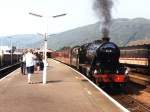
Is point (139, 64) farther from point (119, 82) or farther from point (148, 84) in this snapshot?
point (119, 82)

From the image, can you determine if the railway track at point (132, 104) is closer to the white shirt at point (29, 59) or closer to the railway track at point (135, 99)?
the railway track at point (135, 99)

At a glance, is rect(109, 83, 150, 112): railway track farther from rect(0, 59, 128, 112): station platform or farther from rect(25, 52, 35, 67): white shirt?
rect(25, 52, 35, 67): white shirt

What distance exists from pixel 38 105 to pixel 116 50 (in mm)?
13048

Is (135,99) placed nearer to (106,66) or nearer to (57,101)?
(106,66)

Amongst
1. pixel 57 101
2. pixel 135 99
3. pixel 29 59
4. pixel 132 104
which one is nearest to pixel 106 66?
pixel 135 99

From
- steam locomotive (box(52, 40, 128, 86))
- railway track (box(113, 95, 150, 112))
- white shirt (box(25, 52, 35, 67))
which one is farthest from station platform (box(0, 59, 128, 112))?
steam locomotive (box(52, 40, 128, 86))

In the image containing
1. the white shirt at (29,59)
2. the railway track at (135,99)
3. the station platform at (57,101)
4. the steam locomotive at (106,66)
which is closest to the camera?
the station platform at (57,101)

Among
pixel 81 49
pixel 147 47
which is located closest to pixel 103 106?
pixel 147 47

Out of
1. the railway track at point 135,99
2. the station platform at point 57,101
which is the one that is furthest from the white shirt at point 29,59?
the railway track at point 135,99

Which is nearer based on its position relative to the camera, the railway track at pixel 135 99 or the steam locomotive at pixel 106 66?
the railway track at pixel 135 99

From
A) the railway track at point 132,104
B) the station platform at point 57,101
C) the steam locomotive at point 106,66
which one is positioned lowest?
the railway track at point 132,104

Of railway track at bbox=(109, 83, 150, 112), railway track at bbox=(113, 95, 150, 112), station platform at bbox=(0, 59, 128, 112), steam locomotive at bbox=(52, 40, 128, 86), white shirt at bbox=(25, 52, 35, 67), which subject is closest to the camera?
station platform at bbox=(0, 59, 128, 112)

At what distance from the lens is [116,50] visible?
27.2m

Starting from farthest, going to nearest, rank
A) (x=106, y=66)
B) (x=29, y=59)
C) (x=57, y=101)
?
1. (x=106, y=66)
2. (x=29, y=59)
3. (x=57, y=101)
